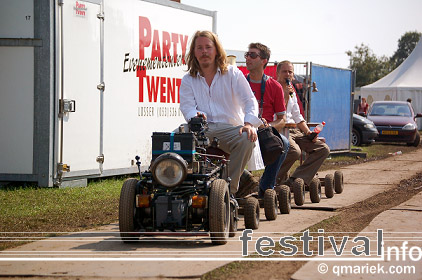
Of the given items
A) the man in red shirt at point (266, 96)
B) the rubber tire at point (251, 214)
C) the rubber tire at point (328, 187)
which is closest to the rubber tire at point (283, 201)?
the man in red shirt at point (266, 96)

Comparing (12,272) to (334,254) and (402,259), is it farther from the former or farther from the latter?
(402,259)

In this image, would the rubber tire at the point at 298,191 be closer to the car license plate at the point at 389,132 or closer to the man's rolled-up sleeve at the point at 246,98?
the man's rolled-up sleeve at the point at 246,98

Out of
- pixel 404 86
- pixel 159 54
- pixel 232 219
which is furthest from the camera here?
pixel 404 86

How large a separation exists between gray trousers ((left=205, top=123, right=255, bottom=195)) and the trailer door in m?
4.37

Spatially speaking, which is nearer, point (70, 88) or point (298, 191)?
point (298, 191)


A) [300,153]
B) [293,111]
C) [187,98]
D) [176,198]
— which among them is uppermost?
[187,98]

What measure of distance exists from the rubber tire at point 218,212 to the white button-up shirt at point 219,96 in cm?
128

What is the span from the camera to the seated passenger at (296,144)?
33.9 ft

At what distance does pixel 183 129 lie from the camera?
7008 mm

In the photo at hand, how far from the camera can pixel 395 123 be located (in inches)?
1085

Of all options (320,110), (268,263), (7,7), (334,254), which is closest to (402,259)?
(334,254)

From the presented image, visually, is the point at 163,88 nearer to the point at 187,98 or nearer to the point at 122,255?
the point at 187,98

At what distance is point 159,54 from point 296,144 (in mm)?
4287

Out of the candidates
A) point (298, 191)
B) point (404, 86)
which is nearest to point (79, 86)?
point (298, 191)
